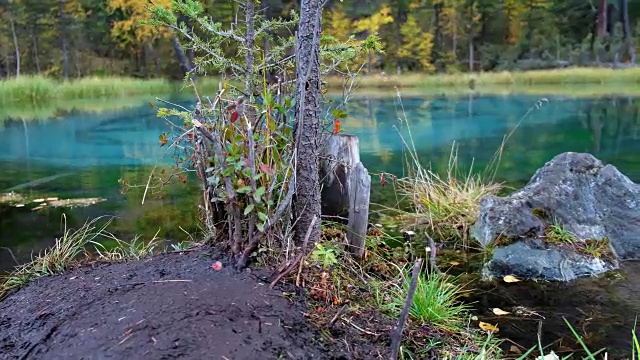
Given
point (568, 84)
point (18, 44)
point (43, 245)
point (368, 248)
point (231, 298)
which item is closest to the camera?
point (231, 298)

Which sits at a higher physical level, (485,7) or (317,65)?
(485,7)

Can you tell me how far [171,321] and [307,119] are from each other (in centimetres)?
111

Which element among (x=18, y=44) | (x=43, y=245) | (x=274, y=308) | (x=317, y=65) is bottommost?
(x=43, y=245)

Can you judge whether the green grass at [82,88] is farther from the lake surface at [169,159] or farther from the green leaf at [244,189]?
the green leaf at [244,189]

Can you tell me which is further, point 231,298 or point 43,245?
point 43,245

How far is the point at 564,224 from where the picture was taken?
14.7 ft

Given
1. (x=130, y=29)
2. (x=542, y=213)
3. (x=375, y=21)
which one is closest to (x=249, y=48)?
(x=542, y=213)

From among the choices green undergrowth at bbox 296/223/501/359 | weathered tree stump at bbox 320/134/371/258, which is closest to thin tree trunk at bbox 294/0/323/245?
green undergrowth at bbox 296/223/501/359

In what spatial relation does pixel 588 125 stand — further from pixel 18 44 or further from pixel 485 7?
pixel 18 44

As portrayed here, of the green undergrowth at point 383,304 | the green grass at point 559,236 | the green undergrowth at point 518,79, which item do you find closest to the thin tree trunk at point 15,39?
the green undergrowth at point 518,79

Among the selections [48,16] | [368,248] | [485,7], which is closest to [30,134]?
[368,248]

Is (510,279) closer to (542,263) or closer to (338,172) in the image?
(542,263)

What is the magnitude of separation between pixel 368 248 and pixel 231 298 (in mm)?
1376

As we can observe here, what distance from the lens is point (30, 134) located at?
36.6ft
